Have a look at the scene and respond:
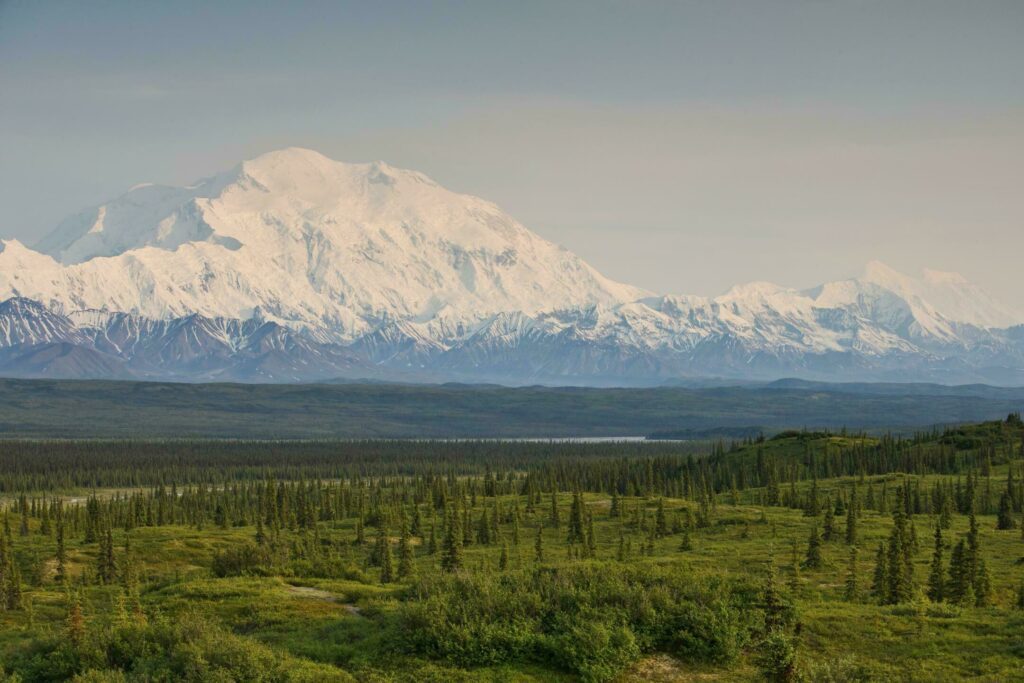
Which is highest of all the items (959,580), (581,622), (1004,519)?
(581,622)

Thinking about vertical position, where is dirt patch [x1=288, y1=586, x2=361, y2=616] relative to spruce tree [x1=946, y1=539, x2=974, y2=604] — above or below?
below

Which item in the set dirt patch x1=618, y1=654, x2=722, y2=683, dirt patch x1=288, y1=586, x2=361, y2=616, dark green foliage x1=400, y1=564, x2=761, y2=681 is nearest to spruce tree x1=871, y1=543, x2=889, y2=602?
dark green foliage x1=400, y1=564, x2=761, y2=681

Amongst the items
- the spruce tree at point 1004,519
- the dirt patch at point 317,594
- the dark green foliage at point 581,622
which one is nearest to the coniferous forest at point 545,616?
the dark green foliage at point 581,622

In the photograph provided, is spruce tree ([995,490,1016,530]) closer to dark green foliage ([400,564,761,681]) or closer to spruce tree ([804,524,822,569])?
spruce tree ([804,524,822,569])

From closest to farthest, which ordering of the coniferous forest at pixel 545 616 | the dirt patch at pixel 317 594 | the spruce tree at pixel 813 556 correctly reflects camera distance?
the coniferous forest at pixel 545 616 < the dirt patch at pixel 317 594 < the spruce tree at pixel 813 556

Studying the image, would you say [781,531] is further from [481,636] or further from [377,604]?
[481,636]

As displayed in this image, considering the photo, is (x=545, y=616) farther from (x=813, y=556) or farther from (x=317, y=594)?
(x=813, y=556)

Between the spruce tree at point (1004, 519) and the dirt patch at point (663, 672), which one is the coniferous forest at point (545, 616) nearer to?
the dirt patch at point (663, 672)

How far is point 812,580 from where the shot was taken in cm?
7225

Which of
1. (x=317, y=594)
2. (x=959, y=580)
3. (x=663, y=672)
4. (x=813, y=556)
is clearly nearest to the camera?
(x=663, y=672)

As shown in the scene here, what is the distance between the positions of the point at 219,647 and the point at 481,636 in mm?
9434

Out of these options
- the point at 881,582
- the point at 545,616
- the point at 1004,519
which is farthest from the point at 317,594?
the point at 1004,519

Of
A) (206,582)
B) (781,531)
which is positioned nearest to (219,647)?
(206,582)

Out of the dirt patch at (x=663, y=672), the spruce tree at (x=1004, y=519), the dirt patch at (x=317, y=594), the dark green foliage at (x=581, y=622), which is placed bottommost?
the spruce tree at (x=1004, y=519)
